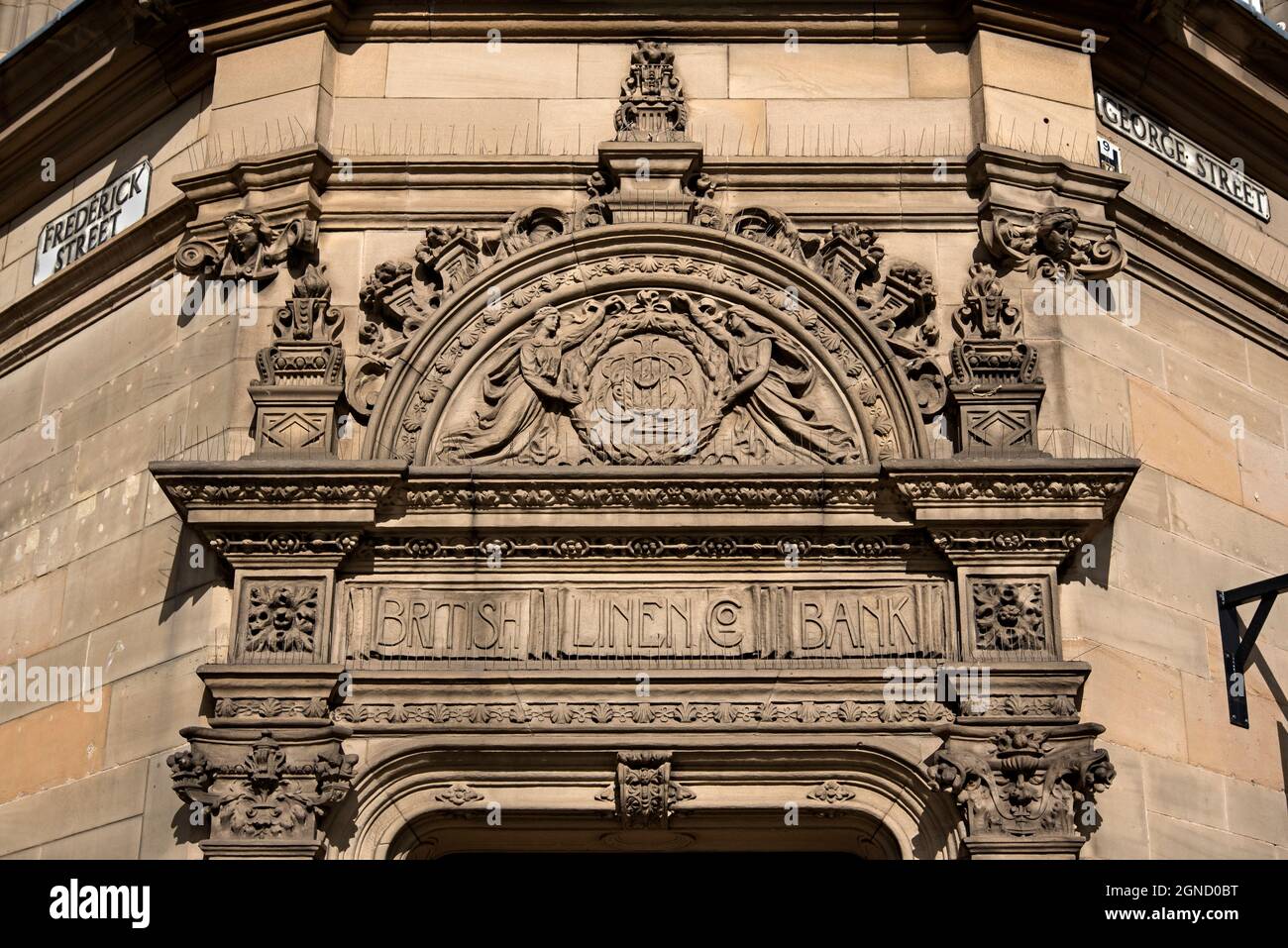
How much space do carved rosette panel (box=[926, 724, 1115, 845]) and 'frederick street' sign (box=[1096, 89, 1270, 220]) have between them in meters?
5.06

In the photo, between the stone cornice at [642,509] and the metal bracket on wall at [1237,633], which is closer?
the stone cornice at [642,509]

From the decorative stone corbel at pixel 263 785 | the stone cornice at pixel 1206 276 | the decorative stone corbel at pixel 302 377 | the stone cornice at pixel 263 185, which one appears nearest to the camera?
the decorative stone corbel at pixel 263 785

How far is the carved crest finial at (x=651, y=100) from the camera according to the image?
12.7 m

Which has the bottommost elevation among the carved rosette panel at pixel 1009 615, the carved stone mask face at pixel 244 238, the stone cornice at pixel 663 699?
the stone cornice at pixel 663 699

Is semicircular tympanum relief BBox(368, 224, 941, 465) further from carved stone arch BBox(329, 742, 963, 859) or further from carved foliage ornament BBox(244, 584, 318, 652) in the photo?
carved stone arch BBox(329, 742, 963, 859)

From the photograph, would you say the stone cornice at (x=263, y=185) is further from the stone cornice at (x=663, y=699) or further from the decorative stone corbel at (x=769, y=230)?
the stone cornice at (x=663, y=699)

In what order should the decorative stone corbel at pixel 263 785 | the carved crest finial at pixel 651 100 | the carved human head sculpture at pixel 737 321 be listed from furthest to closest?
the carved crest finial at pixel 651 100 → the carved human head sculpture at pixel 737 321 → the decorative stone corbel at pixel 263 785

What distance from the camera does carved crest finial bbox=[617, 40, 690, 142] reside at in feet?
41.6

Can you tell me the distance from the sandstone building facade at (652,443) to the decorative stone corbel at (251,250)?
0.12 feet

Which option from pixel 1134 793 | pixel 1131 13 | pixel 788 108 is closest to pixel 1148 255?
pixel 1131 13

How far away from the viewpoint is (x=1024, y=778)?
1070cm

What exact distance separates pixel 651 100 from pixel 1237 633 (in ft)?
17.8

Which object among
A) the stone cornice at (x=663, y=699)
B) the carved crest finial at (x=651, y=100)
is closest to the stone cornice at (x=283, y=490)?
the stone cornice at (x=663, y=699)

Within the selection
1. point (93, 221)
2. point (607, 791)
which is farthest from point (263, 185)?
point (607, 791)
